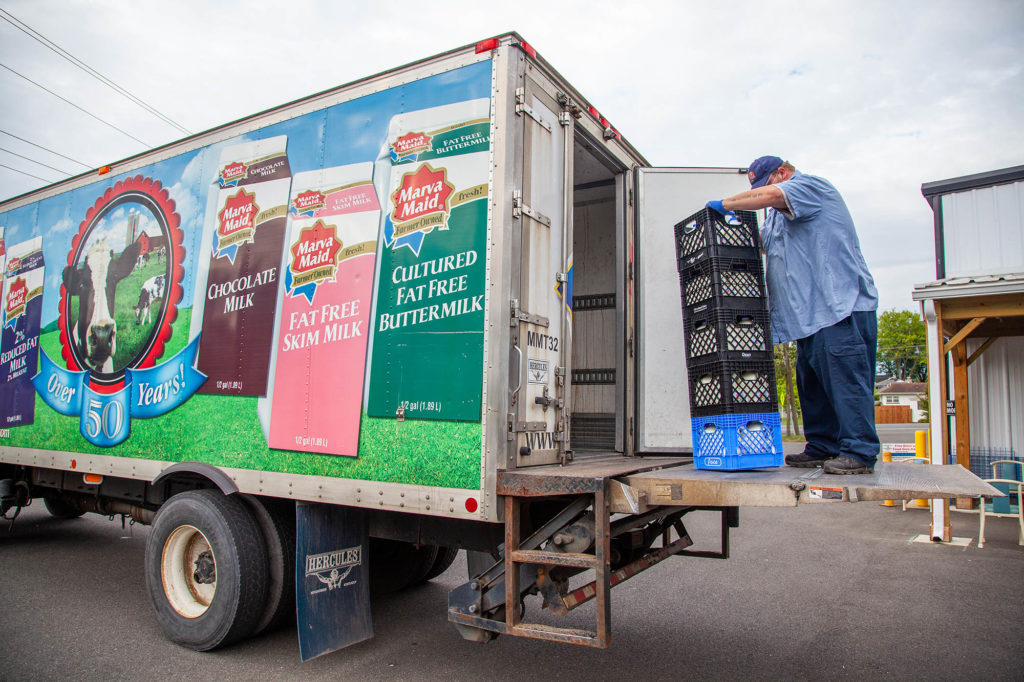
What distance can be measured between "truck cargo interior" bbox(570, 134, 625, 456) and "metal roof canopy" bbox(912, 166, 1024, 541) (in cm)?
495

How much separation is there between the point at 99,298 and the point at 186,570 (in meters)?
2.52

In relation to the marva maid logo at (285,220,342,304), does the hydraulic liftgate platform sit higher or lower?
lower

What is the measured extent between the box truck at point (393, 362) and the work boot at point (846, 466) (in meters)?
0.08

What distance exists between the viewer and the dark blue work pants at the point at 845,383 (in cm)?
327

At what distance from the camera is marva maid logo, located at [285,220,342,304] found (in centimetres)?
404

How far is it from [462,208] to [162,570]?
3.23 meters

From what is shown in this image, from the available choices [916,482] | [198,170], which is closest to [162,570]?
[198,170]

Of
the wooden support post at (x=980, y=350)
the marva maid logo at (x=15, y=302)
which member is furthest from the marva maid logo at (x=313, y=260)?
the wooden support post at (x=980, y=350)

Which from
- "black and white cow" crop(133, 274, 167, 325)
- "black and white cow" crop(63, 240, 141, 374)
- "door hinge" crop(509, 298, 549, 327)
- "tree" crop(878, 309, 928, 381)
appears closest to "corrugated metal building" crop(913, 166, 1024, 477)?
"door hinge" crop(509, 298, 549, 327)

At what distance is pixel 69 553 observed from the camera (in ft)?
23.4

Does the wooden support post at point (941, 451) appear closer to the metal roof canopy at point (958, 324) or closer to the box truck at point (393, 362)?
the metal roof canopy at point (958, 324)

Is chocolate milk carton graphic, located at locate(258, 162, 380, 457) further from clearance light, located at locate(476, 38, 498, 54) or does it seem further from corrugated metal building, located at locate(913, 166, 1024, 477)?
corrugated metal building, located at locate(913, 166, 1024, 477)

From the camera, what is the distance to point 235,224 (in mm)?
4629

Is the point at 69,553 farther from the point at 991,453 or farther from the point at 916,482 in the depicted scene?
the point at 991,453
